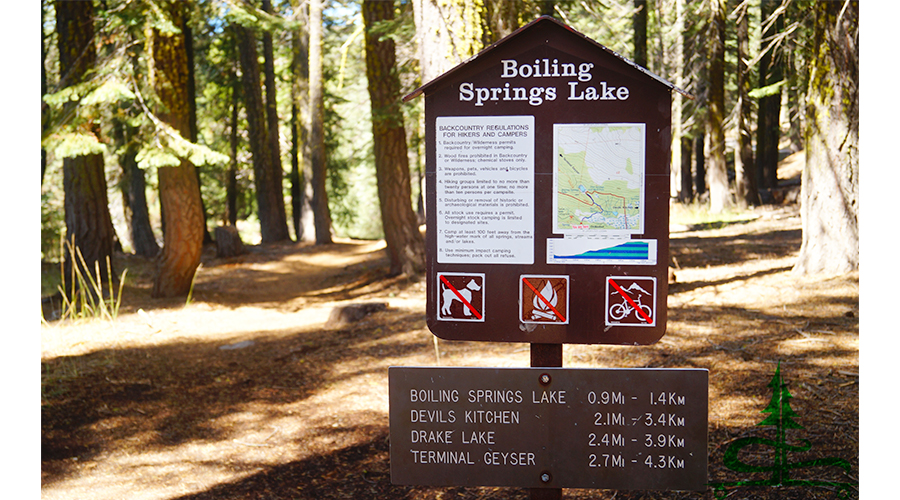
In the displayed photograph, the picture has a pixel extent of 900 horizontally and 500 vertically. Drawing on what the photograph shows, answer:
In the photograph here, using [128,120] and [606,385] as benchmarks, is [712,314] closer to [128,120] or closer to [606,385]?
[606,385]

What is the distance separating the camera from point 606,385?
2365 mm

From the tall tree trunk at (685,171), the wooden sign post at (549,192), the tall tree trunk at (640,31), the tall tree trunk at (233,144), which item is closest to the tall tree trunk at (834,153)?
the tall tree trunk at (640,31)

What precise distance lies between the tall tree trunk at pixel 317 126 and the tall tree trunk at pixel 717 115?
10.0 m

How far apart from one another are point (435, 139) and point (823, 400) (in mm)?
3328

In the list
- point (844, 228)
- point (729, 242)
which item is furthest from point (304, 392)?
point (729, 242)

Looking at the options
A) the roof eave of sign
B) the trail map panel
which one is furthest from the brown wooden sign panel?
the roof eave of sign

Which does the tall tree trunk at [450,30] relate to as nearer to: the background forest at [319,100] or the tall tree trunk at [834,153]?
the background forest at [319,100]

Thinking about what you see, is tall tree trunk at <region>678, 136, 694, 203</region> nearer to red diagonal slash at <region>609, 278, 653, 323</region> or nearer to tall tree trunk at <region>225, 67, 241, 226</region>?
tall tree trunk at <region>225, 67, 241, 226</region>

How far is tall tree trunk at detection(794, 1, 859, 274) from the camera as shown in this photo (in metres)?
6.95

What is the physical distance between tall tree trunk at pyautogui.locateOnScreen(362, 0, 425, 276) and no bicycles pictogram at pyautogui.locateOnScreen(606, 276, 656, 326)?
8.48 metres

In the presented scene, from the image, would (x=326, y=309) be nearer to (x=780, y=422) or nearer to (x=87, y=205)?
(x=87, y=205)

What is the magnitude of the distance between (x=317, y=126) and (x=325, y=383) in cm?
1386

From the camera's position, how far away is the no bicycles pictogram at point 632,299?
2.38 metres

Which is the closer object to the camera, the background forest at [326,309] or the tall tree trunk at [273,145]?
the background forest at [326,309]
